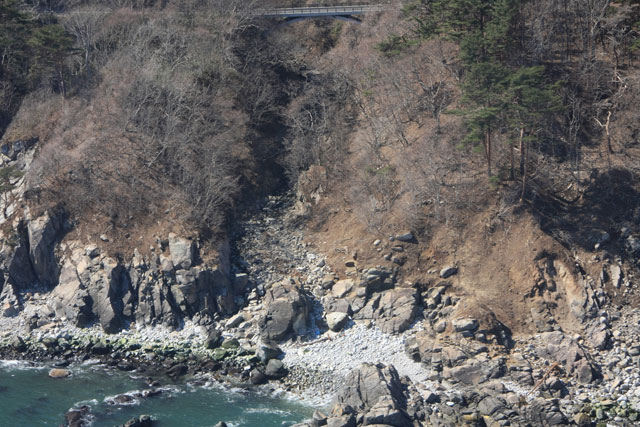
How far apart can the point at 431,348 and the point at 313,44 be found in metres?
29.7

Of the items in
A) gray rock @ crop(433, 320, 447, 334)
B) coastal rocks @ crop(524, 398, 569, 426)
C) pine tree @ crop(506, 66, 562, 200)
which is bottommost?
coastal rocks @ crop(524, 398, 569, 426)

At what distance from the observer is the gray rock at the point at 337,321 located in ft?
108

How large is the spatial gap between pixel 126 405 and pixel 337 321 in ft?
34.7

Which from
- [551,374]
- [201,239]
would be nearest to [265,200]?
[201,239]

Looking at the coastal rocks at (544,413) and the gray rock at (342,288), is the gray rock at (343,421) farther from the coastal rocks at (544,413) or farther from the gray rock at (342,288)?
the gray rock at (342,288)

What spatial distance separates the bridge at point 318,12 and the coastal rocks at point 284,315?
85.0ft

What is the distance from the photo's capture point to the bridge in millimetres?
51750

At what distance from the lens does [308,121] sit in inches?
1790

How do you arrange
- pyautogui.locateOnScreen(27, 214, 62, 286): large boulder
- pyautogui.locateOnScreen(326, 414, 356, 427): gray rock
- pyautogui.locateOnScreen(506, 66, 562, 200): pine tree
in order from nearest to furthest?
pyautogui.locateOnScreen(326, 414, 356, 427): gray rock < pyautogui.locateOnScreen(506, 66, 562, 200): pine tree < pyautogui.locateOnScreen(27, 214, 62, 286): large boulder

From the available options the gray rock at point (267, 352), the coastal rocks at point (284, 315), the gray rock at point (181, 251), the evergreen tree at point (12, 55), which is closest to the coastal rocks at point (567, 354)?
the coastal rocks at point (284, 315)

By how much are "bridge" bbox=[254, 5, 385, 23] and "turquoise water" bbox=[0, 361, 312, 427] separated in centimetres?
3091

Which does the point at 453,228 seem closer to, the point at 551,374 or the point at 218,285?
the point at 551,374

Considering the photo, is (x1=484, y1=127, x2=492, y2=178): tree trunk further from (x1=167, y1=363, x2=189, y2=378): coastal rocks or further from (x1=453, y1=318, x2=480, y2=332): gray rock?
(x1=167, y1=363, x2=189, y2=378): coastal rocks

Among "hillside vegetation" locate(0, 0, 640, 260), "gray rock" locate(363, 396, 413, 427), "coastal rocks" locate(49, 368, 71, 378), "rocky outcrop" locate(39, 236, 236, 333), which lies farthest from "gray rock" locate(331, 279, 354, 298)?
"coastal rocks" locate(49, 368, 71, 378)
